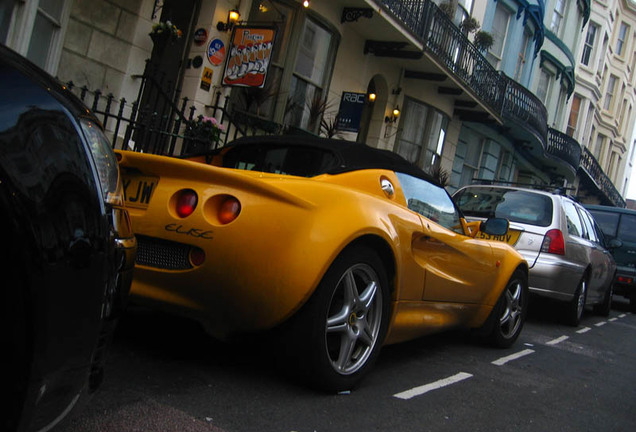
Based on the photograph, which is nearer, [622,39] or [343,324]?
[343,324]

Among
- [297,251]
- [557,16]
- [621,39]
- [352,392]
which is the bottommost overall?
[352,392]

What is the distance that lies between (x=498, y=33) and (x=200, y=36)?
13.0 meters

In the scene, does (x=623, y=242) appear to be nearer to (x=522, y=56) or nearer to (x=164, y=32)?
(x=164, y=32)

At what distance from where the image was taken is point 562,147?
2602 cm

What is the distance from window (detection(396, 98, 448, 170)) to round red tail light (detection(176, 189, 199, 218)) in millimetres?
13000

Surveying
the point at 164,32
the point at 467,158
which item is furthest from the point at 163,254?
the point at 467,158

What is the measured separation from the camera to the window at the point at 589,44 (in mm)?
32438

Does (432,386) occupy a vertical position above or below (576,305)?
below

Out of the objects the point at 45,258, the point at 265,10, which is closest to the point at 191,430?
the point at 45,258

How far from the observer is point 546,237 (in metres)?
7.39

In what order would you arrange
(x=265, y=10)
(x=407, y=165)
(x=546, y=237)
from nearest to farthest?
(x=407, y=165) < (x=546, y=237) < (x=265, y=10)

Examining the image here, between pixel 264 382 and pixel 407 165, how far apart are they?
1.79m

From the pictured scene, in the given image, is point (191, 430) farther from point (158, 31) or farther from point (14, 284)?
point (158, 31)

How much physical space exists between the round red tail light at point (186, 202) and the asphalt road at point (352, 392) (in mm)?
749
